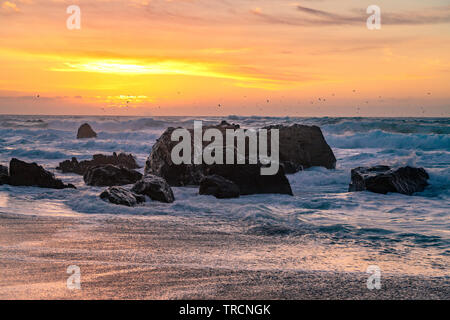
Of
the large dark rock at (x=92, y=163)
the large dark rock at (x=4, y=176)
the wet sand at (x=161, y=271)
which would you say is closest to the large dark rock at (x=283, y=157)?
the large dark rock at (x=92, y=163)

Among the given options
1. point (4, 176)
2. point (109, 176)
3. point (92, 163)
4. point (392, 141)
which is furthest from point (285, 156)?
point (392, 141)

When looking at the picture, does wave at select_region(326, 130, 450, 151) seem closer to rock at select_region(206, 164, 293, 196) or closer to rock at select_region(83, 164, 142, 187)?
rock at select_region(206, 164, 293, 196)

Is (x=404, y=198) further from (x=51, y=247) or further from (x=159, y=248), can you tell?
(x=51, y=247)

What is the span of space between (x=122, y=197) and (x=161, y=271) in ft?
15.1

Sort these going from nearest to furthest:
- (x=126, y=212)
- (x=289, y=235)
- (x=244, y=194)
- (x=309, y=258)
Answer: (x=309, y=258)
(x=289, y=235)
(x=126, y=212)
(x=244, y=194)

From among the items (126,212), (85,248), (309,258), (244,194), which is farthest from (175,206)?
(309,258)

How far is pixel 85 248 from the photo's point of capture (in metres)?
5.87

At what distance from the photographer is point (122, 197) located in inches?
367

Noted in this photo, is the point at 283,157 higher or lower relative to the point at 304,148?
lower

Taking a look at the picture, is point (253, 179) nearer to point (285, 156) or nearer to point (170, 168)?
point (170, 168)

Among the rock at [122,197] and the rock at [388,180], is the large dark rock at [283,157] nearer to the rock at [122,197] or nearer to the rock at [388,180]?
the rock at [388,180]

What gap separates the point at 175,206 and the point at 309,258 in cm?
429

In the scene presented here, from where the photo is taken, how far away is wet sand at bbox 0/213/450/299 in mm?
4328

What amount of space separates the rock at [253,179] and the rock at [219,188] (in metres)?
0.46
